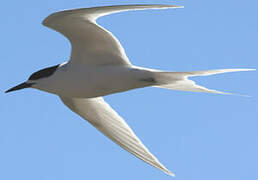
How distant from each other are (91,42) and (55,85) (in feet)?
2.63

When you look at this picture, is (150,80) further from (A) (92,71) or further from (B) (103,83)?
(A) (92,71)

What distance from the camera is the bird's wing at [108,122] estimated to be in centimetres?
973

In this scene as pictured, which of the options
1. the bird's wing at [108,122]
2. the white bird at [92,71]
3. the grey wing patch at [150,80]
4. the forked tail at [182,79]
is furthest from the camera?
the bird's wing at [108,122]

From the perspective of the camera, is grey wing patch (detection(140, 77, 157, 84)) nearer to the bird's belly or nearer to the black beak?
the bird's belly

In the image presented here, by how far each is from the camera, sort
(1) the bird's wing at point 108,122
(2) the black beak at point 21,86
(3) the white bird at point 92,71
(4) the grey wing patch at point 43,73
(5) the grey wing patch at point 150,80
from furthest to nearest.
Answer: (1) the bird's wing at point 108,122
(2) the black beak at point 21,86
(4) the grey wing patch at point 43,73
(5) the grey wing patch at point 150,80
(3) the white bird at point 92,71

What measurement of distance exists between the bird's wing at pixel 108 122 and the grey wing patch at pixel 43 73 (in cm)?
88

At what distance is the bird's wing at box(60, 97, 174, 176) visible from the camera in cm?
973

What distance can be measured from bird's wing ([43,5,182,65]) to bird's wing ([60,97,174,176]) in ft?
4.76

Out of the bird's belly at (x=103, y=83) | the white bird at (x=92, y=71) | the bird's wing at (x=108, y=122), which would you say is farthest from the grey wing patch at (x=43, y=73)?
the bird's wing at (x=108, y=122)

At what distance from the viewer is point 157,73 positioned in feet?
26.5

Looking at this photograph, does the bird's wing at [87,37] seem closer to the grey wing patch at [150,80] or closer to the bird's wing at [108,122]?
the grey wing patch at [150,80]

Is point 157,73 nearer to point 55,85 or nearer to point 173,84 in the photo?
point 173,84

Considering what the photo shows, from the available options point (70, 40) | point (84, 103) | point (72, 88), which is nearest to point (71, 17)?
point (70, 40)

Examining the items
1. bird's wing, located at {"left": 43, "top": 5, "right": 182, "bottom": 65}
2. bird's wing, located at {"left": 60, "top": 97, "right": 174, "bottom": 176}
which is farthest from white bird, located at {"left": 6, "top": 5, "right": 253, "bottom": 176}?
Result: bird's wing, located at {"left": 60, "top": 97, "right": 174, "bottom": 176}
